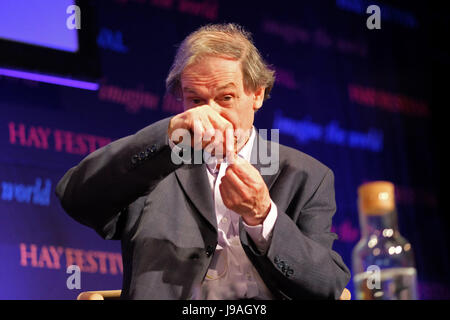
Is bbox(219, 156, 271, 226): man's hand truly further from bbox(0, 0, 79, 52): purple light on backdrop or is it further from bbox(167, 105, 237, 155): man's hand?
bbox(0, 0, 79, 52): purple light on backdrop

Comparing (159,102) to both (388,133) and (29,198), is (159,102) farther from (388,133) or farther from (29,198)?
(388,133)

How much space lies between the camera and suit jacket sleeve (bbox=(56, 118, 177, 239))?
1534 millimetres

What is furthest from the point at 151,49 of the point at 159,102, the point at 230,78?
the point at 230,78

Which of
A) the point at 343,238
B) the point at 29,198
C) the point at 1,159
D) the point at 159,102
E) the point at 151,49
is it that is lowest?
the point at 343,238

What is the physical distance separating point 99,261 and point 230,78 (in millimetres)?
1478

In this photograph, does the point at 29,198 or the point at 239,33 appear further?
the point at 29,198

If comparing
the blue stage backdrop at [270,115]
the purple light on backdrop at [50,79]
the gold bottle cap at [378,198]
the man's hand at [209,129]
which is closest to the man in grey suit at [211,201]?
the man's hand at [209,129]

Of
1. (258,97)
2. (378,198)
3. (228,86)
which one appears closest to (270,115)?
(258,97)

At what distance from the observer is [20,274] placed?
2.78 meters

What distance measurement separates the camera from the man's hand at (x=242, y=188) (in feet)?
4.66

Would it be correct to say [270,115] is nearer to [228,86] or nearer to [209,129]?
[228,86]

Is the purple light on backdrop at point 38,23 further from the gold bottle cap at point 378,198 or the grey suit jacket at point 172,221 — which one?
the gold bottle cap at point 378,198
